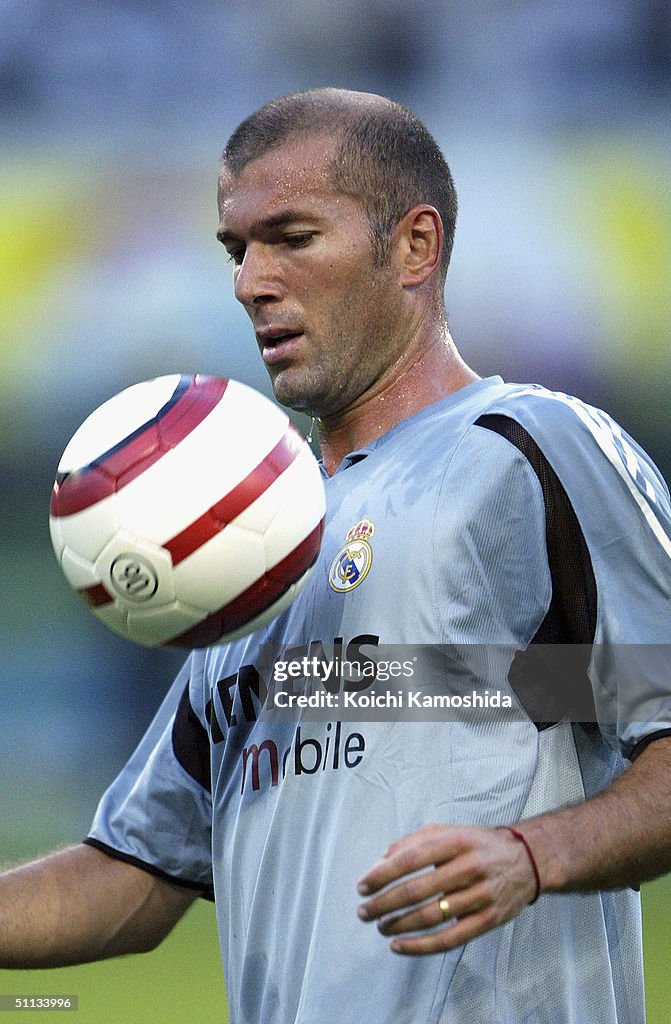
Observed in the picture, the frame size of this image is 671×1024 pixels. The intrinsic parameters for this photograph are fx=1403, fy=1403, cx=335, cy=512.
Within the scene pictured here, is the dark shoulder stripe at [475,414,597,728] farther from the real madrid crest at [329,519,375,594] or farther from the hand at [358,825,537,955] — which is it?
the hand at [358,825,537,955]

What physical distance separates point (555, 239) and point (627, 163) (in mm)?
598

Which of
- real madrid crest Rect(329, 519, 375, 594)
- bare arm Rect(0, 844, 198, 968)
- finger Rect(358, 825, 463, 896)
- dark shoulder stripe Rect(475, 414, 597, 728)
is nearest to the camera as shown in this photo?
finger Rect(358, 825, 463, 896)

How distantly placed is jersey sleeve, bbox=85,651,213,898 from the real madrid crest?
45 centimetres

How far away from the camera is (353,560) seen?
218 cm

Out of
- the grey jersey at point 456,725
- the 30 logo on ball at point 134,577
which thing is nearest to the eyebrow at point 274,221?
the grey jersey at point 456,725

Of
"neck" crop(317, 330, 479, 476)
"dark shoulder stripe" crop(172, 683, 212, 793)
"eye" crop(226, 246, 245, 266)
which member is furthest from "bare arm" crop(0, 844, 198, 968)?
"eye" crop(226, 246, 245, 266)

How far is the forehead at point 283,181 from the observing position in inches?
95.3

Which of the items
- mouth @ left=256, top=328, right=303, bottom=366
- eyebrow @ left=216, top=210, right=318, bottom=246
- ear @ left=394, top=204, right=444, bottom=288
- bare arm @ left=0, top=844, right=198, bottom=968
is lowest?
bare arm @ left=0, top=844, right=198, bottom=968

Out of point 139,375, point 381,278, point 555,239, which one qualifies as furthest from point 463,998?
point 555,239

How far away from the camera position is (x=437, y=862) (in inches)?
63.0

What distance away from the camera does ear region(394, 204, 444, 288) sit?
8.32ft

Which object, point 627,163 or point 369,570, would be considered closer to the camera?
Result: point 369,570

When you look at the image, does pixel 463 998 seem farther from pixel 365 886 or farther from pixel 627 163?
pixel 627 163

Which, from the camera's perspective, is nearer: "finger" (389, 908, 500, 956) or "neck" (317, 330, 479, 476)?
"finger" (389, 908, 500, 956)
